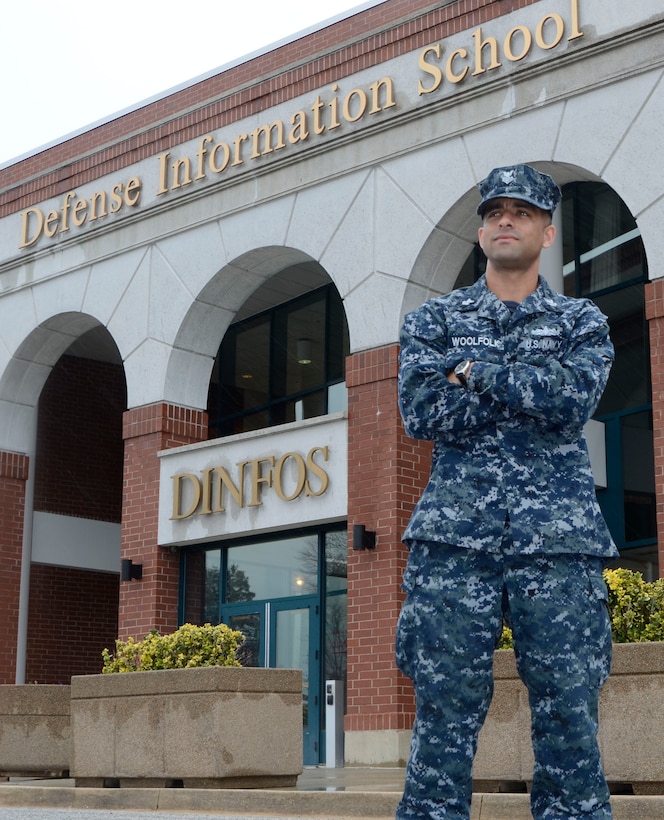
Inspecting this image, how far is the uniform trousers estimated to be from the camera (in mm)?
3666

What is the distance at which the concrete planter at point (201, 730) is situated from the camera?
10234 mm

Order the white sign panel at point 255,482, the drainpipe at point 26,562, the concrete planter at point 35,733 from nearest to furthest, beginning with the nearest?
the concrete planter at point 35,733 < the white sign panel at point 255,482 < the drainpipe at point 26,562

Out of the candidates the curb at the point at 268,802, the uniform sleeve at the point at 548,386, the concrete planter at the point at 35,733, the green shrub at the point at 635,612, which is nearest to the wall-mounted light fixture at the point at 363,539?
the concrete planter at the point at 35,733

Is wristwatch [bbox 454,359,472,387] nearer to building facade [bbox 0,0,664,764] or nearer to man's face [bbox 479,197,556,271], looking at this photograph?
man's face [bbox 479,197,556,271]

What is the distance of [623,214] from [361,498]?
5182mm

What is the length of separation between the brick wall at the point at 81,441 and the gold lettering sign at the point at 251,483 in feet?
17.1

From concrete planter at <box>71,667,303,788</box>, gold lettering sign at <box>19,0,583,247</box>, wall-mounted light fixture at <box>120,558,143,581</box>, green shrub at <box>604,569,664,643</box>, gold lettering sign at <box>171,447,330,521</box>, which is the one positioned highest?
gold lettering sign at <box>19,0,583,247</box>

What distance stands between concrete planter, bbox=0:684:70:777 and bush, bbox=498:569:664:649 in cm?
639

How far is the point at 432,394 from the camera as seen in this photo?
12.8 ft

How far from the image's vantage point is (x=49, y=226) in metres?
20.4

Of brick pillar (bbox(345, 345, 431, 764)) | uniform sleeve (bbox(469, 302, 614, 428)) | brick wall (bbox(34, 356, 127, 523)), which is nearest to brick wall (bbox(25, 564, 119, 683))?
brick wall (bbox(34, 356, 127, 523))

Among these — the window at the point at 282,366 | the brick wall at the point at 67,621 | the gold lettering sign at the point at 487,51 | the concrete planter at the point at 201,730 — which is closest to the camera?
the concrete planter at the point at 201,730

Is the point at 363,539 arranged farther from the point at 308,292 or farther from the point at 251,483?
the point at 308,292

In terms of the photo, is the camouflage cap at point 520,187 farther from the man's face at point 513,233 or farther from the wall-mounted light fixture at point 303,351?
the wall-mounted light fixture at point 303,351
